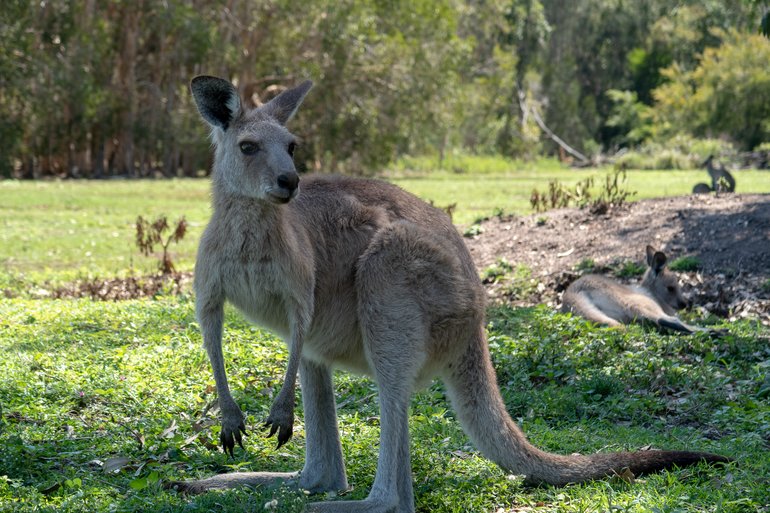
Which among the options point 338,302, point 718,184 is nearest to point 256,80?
point 718,184

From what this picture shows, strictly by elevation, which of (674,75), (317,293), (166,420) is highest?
(674,75)

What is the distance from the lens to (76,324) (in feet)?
24.0

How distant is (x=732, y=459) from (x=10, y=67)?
20555 millimetres

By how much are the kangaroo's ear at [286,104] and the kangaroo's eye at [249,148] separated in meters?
0.26

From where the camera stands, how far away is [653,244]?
9.83m

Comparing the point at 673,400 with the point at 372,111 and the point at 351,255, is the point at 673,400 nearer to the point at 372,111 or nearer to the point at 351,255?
the point at 351,255

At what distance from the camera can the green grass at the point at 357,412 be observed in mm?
4250

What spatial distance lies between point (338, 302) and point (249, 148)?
79 centimetres

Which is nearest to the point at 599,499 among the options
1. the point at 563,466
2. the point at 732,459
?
the point at 563,466

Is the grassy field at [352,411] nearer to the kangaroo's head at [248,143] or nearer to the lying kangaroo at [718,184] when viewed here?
the kangaroo's head at [248,143]

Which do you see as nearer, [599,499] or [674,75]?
[599,499]

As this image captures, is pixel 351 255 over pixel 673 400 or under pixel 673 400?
over

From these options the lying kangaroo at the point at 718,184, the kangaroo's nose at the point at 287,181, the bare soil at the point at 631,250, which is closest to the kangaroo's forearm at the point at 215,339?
the kangaroo's nose at the point at 287,181

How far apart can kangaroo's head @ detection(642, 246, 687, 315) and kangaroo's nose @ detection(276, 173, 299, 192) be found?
5044 millimetres
